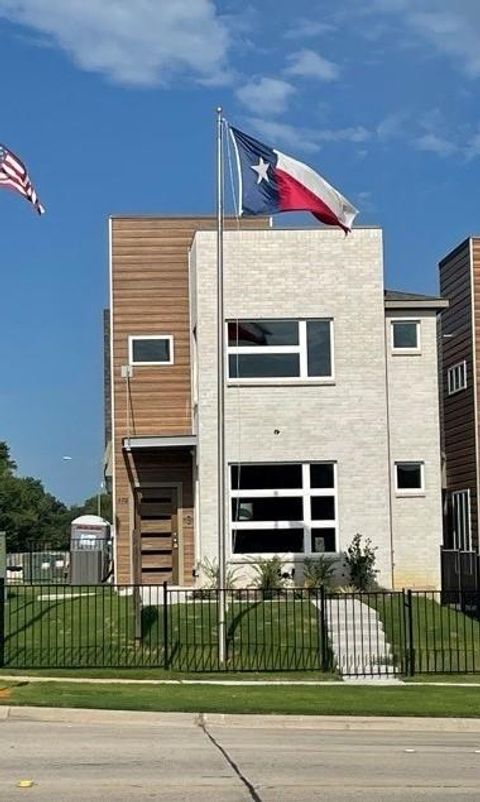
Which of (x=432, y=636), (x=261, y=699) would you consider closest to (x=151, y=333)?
(x=432, y=636)

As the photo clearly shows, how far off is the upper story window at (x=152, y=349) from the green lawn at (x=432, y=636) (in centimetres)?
852

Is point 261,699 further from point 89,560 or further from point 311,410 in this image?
point 89,560

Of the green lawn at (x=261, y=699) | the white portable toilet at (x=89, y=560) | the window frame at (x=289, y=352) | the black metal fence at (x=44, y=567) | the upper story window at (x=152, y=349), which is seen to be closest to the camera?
the green lawn at (x=261, y=699)

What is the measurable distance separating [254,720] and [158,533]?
13.9 m

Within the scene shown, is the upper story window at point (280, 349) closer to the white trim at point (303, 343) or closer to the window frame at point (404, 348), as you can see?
the white trim at point (303, 343)

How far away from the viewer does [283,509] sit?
25.0 metres

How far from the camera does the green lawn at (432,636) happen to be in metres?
18.7

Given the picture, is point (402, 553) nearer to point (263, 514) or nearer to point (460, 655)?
point (263, 514)

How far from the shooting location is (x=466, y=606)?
22.6 meters

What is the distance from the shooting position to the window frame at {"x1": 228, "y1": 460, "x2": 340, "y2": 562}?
2484cm

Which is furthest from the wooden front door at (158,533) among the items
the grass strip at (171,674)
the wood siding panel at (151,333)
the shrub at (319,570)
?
the grass strip at (171,674)

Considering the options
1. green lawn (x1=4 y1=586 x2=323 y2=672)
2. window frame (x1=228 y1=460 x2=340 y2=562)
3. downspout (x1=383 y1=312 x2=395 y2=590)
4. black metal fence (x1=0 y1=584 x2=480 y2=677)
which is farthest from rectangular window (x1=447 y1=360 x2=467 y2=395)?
green lawn (x1=4 y1=586 x2=323 y2=672)

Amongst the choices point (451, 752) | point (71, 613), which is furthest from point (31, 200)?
point (451, 752)

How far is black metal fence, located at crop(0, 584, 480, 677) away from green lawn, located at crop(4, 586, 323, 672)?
0.06 ft
